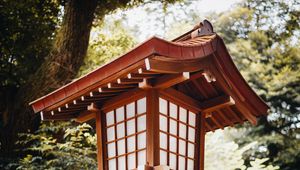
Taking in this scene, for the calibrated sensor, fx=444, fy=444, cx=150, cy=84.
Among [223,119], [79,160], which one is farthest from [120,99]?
[79,160]

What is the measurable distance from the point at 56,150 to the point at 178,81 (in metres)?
3.99

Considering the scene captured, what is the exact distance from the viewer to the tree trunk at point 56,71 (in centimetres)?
748

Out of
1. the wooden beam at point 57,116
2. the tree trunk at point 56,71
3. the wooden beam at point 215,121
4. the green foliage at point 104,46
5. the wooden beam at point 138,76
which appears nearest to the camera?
the wooden beam at point 138,76

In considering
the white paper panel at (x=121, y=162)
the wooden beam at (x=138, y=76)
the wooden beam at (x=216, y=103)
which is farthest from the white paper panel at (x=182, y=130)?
the wooden beam at (x=138, y=76)

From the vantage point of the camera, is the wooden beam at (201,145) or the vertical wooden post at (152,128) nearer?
the vertical wooden post at (152,128)

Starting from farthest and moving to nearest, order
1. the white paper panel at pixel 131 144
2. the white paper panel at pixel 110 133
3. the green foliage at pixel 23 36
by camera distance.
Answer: the green foliage at pixel 23 36 → the white paper panel at pixel 110 133 → the white paper panel at pixel 131 144

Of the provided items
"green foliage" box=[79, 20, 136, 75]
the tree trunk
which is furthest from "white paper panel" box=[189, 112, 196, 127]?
"green foliage" box=[79, 20, 136, 75]

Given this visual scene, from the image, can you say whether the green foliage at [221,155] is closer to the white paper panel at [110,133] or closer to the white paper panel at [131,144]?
the white paper panel at [110,133]

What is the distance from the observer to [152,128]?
363 cm

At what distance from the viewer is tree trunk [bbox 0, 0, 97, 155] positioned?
7477 millimetres

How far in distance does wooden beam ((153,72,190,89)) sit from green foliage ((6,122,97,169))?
2977mm

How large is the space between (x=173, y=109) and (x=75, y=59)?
407 cm

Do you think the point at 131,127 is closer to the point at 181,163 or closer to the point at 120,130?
the point at 120,130

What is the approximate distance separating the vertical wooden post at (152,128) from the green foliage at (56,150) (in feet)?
9.40
